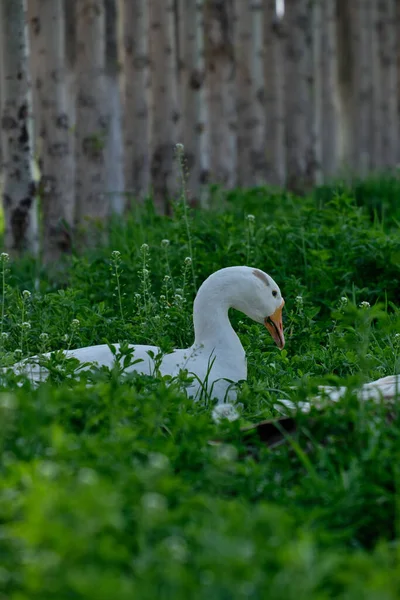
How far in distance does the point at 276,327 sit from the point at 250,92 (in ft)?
35.1

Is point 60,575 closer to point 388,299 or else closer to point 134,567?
point 134,567

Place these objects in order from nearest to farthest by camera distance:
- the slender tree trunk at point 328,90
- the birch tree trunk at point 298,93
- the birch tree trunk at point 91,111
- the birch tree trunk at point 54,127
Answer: the birch tree trunk at point 54,127 → the birch tree trunk at point 91,111 → the birch tree trunk at point 298,93 → the slender tree trunk at point 328,90

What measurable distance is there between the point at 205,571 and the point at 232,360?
236 centimetres

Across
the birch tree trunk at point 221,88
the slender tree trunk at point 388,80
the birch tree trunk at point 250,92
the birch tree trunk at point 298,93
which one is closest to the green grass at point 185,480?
the birch tree trunk at point 221,88

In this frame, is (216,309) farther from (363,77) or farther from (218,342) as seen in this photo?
(363,77)

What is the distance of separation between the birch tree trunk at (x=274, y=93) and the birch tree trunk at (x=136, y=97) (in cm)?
338

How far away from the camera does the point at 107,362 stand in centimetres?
446

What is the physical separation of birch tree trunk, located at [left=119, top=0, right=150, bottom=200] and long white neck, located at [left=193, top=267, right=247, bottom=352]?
6943 mm

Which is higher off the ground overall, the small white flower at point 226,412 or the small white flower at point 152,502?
Result: the small white flower at point 152,502

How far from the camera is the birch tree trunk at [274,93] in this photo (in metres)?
16.1

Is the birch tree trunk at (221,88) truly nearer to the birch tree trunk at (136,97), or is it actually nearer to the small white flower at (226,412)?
the birch tree trunk at (136,97)

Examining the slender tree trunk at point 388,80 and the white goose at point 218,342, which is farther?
the slender tree trunk at point 388,80

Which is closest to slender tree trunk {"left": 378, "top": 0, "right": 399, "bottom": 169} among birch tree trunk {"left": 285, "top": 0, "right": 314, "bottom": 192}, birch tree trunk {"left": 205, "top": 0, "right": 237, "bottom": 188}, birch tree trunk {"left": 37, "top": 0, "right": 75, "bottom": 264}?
birch tree trunk {"left": 285, "top": 0, "right": 314, "bottom": 192}

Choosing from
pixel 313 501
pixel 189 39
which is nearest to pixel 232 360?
pixel 313 501
